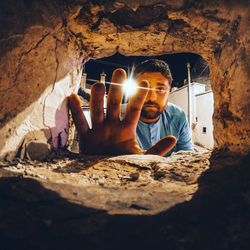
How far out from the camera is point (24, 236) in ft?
1.34

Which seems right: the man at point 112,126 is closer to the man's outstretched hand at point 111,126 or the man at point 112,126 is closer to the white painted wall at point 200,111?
the man's outstretched hand at point 111,126

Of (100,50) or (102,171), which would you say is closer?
(102,171)

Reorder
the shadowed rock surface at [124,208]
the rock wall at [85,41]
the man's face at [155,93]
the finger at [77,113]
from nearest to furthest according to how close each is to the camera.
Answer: the shadowed rock surface at [124,208]
the rock wall at [85,41]
the finger at [77,113]
the man's face at [155,93]

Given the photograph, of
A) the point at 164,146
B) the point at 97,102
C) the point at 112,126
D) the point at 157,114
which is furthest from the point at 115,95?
the point at 157,114

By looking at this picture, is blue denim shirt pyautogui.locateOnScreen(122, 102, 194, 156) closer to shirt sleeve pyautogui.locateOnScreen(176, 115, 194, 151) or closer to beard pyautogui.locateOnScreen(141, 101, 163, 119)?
shirt sleeve pyautogui.locateOnScreen(176, 115, 194, 151)

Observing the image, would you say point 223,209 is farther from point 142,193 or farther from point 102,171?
point 102,171

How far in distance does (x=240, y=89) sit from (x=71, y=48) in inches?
46.2

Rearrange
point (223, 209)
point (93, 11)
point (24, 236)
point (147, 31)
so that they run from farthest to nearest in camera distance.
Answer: point (147, 31), point (93, 11), point (223, 209), point (24, 236)

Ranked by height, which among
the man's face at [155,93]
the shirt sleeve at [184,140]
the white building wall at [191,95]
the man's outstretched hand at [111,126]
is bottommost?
the shirt sleeve at [184,140]

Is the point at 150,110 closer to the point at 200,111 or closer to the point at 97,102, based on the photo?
the point at 97,102

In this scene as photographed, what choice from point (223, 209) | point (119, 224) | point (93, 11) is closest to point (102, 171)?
point (119, 224)

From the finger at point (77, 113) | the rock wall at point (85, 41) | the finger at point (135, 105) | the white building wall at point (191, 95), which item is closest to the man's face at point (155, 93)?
the finger at point (135, 105)

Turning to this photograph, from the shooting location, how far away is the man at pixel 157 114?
2182 mm

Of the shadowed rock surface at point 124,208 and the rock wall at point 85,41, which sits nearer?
the shadowed rock surface at point 124,208
